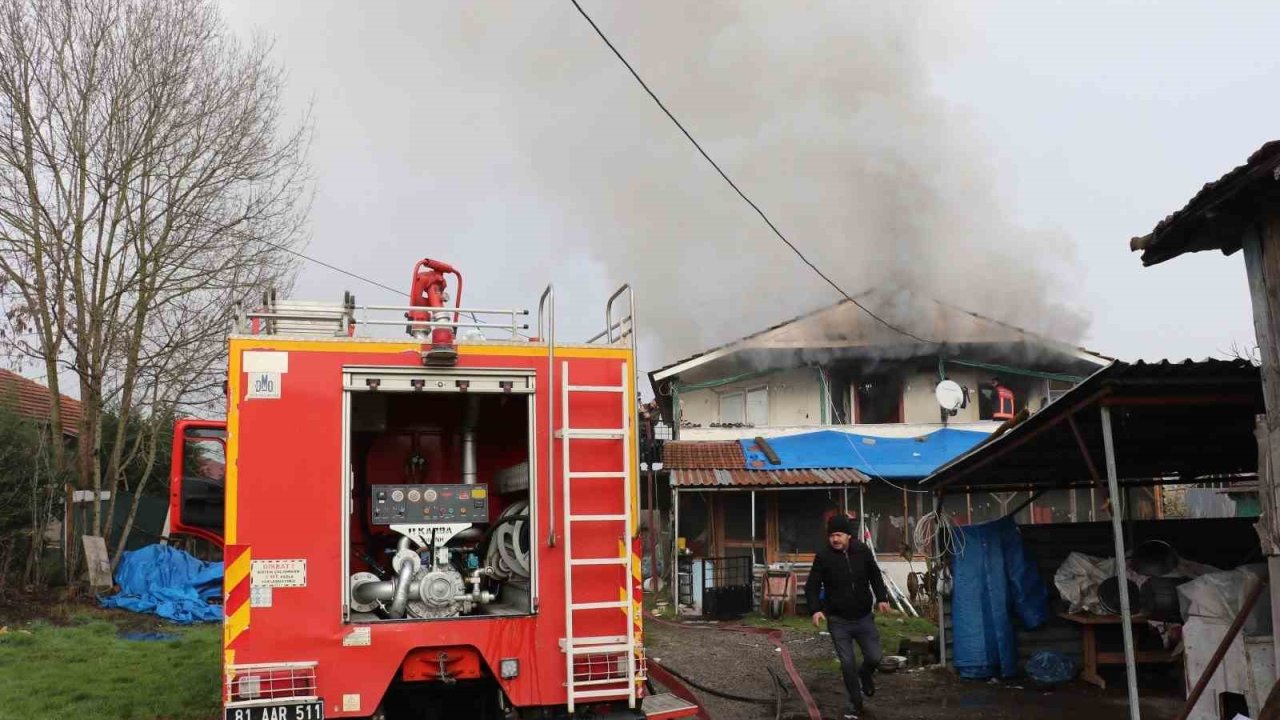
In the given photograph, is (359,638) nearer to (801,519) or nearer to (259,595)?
(259,595)

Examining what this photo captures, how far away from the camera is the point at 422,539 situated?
604 cm

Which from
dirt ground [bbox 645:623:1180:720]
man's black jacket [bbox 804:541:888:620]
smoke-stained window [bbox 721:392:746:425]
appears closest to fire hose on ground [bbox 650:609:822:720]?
dirt ground [bbox 645:623:1180:720]

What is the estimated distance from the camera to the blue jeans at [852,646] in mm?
8445

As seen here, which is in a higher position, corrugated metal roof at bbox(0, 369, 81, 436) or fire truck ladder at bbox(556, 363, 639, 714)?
corrugated metal roof at bbox(0, 369, 81, 436)

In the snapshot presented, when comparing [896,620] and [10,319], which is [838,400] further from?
[10,319]

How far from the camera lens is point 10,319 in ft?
57.0

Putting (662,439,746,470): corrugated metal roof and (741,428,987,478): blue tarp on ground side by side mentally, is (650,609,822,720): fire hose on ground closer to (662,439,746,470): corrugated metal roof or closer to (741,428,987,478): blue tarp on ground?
(662,439,746,470): corrugated metal roof

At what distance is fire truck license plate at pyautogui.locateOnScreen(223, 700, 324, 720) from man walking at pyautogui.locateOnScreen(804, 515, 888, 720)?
4.58m

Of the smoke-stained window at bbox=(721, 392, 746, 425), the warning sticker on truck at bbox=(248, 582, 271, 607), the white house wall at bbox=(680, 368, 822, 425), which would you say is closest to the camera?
the warning sticker on truck at bbox=(248, 582, 271, 607)

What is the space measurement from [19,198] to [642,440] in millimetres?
12300

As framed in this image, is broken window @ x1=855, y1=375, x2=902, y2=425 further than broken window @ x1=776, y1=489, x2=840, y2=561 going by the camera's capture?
Yes

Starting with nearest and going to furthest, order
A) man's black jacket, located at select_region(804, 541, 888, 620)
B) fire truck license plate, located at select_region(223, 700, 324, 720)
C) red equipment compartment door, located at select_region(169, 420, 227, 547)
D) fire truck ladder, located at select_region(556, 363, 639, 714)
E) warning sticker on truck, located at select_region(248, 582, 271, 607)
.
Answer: fire truck license plate, located at select_region(223, 700, 324, 720) < warning sticker on truck, located at select_region(248, 582, 271, 607) < fire truck ladder, located at select_region(556, 363, 639, 714) < red equipment compartment door, located at select_region(169, 420, 227, 547) < man's black jacket, located at select_region(804, 541, 888, 620)

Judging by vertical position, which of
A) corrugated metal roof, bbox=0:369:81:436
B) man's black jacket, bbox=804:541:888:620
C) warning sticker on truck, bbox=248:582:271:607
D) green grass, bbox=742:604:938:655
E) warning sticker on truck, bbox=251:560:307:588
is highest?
corrugated metal roof, bbox=0:369:81:436

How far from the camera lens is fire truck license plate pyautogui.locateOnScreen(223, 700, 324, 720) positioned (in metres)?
5.07
